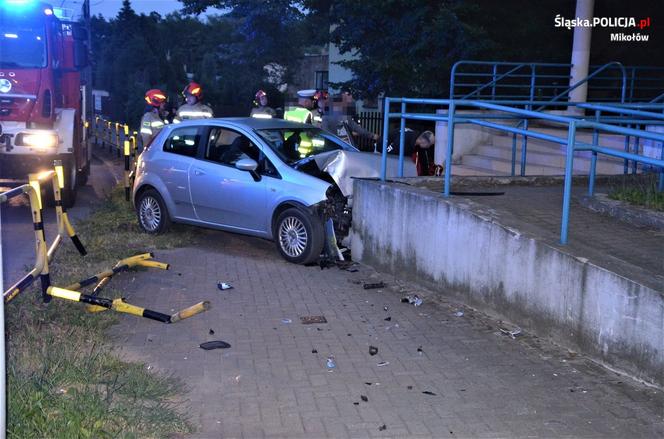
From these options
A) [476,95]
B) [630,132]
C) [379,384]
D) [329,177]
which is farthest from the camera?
[476,95]

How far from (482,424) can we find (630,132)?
2.43m

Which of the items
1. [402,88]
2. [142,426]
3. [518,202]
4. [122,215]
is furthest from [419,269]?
[402,88]

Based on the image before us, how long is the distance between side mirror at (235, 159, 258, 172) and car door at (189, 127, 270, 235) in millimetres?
101

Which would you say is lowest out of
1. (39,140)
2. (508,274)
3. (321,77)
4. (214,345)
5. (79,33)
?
(214,345)

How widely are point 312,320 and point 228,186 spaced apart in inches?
126

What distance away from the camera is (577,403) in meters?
4.85

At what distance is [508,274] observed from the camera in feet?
20.9

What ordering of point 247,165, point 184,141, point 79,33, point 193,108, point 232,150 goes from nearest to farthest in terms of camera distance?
point 247,165, point 232,150, point 184,141, point 79,33, point 193,108

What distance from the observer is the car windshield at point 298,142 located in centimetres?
938

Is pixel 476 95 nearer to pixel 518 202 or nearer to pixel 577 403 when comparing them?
pixel 518 202

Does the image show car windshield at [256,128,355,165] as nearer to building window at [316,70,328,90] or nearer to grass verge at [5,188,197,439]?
grass verge at [5,188,197,439]

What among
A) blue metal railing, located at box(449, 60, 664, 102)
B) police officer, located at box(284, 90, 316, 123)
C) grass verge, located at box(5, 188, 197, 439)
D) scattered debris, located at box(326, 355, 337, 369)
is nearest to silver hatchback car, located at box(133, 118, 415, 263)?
grass verge, located at box(5, 188, 197, 439)

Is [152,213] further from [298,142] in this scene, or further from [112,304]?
[112,304]

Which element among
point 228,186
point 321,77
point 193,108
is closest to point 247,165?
point 228,186
